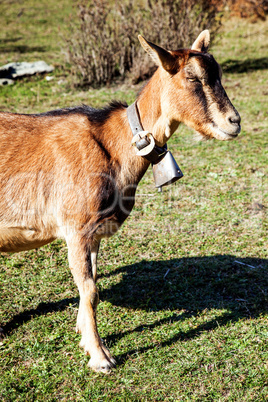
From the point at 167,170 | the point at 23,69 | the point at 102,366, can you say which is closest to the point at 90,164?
the point at 167,170

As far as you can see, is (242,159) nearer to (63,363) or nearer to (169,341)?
Answer: (169,341)

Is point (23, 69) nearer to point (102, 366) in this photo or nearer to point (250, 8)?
point (102, 366)

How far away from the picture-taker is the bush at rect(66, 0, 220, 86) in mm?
10234

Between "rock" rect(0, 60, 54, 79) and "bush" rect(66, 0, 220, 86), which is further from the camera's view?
"rock" rect(0, 60, 54, 79)

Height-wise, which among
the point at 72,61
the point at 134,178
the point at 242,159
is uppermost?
the point at 134,178

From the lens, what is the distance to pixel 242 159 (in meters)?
7.36

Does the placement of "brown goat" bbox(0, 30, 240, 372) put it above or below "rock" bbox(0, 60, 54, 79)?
above

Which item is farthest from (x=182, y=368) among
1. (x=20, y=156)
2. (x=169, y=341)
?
(x=20, y=156)

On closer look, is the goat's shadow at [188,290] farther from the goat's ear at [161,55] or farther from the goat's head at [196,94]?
the goat's ear at [161,55]

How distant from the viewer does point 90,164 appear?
11.3ft

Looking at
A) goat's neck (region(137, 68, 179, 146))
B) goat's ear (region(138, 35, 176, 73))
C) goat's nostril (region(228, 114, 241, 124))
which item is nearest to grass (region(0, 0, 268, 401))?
goat's neck (region(137, 68, 179, 146))

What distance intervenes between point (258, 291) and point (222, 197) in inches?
79.9

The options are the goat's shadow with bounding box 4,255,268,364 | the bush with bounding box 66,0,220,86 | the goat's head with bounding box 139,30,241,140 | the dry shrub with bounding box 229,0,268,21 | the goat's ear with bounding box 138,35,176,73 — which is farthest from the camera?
the dry shrub with bounding box 229,0,268,21

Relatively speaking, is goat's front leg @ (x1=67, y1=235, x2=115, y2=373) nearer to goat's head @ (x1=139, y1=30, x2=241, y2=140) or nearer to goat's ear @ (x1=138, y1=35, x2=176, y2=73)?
goat's head @ (x1=139, y1=30, x2=241, y2=140)
